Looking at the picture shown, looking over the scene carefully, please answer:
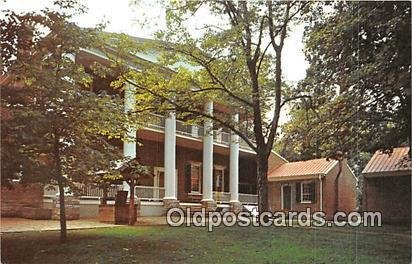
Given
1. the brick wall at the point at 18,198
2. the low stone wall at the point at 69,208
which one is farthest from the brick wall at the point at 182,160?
the brick wall at the point at 18,198

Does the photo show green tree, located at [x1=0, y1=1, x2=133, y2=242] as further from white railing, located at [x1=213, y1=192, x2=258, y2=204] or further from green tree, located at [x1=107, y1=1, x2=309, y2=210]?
white railing, located at [x1=213, y1=192, x2=258, y2=204]

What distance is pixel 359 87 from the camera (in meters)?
3.23

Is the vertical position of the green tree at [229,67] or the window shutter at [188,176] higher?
the green tree at [229,67]

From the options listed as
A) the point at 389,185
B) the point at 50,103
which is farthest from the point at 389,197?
the point at 50,103

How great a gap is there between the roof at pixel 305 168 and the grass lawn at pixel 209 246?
1.10 ft

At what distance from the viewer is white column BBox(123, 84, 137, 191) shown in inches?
119

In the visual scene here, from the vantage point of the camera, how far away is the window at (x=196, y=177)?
3.11 m

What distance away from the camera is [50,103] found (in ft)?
9.66

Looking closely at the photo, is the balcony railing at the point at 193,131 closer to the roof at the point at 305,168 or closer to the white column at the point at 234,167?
the white column at the point at 234,167

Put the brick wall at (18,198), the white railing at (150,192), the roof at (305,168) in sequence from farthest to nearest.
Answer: the roof at (305,168) → the white railing at (150,192) → the brick wall at (18,198)

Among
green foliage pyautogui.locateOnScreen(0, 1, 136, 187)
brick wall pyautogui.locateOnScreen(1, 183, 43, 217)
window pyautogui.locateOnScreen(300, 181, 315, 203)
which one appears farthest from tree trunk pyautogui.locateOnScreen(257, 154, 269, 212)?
brick wall pyautogui.locateOnScreen(1, 183, 43, 217)

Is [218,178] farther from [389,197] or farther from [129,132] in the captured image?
[389,197]

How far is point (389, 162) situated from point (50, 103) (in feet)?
6.88

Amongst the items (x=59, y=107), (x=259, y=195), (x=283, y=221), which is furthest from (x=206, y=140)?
(x=59, y=107)
